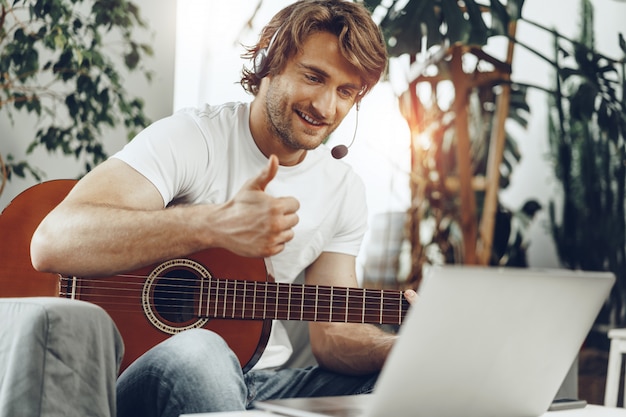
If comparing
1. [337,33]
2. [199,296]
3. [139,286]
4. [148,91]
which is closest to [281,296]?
[199,296]

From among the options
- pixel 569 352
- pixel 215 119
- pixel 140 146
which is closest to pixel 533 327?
pixel 569 352

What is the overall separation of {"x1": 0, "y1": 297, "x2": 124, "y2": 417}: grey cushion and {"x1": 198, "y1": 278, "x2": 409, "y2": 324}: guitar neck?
17.8 inches

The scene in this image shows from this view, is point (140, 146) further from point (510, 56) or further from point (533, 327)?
point (510, 56)

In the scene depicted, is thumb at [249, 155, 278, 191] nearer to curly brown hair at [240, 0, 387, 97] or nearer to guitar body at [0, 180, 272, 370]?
guitar body at [0, 180, 272, 370]

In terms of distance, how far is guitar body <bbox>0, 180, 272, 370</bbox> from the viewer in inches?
58.4

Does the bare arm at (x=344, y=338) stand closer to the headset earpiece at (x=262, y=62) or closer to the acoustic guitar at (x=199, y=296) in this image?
the acoustic guitar at (x=199, y=296)

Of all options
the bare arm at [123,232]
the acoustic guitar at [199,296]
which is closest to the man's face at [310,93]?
the acoustic guitar at [199,296]

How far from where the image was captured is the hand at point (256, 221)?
46.5 inches

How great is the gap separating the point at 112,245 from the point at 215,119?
1.79ft

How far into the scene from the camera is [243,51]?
2.38 metres

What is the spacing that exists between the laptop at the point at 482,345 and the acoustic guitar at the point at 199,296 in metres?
0.60

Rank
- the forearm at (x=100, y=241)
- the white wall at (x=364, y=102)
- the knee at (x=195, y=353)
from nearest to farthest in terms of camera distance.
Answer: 1. the knee at (x=195, y=353)
2. the forearm at (x=100, y=241)
3. the white wall at (x=364, y=102)

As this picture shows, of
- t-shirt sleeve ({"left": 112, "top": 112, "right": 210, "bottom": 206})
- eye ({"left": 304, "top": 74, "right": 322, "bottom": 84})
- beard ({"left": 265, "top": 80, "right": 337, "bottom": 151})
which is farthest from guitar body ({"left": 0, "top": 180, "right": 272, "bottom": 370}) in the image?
eye ({"left": 304, "top": 74, "right": 322, "bottom": 84})

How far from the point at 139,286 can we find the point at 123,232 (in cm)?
16
